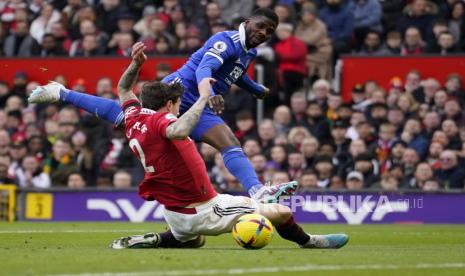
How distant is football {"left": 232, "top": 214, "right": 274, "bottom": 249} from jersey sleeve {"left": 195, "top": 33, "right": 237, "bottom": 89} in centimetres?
169

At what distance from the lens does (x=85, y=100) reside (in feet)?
43.2

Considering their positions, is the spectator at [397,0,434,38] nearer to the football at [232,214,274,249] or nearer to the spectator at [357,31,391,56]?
the spectator at [357,31,391,56]

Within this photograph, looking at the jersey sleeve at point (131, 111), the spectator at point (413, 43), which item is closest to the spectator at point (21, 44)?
the spectator at point (413, 43)

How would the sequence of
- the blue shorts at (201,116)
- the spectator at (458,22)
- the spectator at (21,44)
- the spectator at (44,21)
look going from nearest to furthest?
the blue shorts at (201,116)
the spectator at (458,22)
the spectator at (21,44)
the spectator at (44,21)

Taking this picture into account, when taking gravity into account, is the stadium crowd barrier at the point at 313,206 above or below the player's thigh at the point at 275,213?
below

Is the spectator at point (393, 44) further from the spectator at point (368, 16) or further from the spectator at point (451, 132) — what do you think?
the spectator at point (451, 132)

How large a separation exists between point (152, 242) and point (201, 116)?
1.81m

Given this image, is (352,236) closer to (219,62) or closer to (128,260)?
(219,62)

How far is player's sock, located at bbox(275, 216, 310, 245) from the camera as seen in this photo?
37.1 ft

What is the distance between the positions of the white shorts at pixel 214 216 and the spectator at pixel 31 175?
10.4 meters

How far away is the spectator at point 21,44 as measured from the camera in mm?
23969

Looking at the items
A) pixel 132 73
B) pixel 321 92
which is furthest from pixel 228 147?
pixel 321 92

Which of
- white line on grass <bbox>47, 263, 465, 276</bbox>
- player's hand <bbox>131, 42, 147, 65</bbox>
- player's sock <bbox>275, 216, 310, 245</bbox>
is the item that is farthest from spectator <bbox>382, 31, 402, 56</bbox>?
white line on grass <bbox>47, 263, 465, 276</bbox>

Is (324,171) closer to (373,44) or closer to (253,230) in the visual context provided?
(373,44)
